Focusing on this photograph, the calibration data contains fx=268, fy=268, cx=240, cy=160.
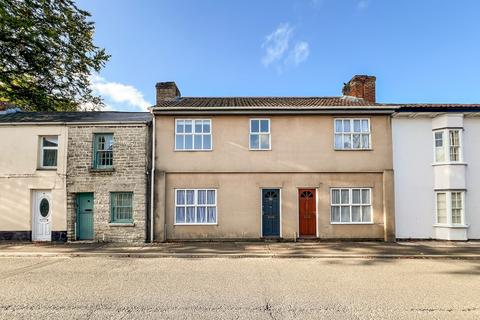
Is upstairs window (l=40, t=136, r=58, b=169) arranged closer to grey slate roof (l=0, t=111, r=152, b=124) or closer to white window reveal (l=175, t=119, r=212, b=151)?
grey slate roof (l=0, t=111, r=152, b=124)

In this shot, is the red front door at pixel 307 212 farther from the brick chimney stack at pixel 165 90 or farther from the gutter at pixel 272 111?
the brick chimney stack at pixel 165 90

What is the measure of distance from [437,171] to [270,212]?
8.29 meters

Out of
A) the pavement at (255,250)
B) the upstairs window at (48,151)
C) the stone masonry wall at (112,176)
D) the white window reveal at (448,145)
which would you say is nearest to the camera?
the pavement at (255,250)

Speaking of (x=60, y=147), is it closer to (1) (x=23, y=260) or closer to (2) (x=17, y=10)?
(1) (x=23, y=260)

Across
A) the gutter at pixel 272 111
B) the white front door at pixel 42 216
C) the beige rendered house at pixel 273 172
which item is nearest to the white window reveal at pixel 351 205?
the beige rendered house at pixel 273 172

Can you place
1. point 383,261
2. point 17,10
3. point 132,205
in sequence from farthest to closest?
point 17,10 → point 132,205 → point 383,261

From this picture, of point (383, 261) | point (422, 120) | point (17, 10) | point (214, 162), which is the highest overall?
point (17, 10)

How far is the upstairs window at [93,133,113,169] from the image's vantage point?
42.5 ft

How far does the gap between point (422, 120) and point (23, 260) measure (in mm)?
17969

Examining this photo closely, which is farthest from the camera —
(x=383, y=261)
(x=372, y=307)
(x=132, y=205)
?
(x=132, y=205)

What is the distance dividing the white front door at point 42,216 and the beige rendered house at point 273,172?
5.09 metres

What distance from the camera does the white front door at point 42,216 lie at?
12.6 metres

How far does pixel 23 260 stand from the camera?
9.39 metres

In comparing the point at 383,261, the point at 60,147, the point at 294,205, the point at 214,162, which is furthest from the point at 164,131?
the point at 383,261
